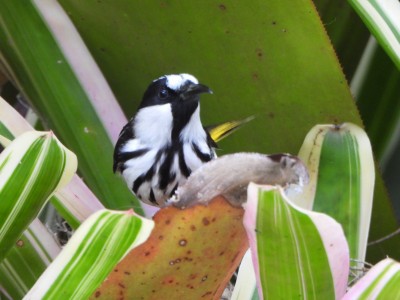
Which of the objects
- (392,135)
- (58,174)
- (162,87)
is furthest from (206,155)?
(58,174)

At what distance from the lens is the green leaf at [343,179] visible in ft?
2.44

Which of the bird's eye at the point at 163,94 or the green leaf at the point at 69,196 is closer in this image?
the green leaf at the point at 69,196

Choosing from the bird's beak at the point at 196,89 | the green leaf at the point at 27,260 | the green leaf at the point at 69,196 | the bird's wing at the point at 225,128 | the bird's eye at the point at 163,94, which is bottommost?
the bird's wing at the point at 225,128

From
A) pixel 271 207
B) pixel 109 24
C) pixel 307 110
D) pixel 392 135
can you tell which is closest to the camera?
pixel 271 207

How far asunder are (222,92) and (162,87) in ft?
0.41

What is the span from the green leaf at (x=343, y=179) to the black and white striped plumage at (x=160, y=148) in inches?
16.2

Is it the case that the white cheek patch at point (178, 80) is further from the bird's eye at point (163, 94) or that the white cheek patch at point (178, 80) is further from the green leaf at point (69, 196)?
the green leaf at point (69, 196)

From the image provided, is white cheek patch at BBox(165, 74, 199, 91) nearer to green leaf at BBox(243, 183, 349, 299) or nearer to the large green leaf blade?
the large green leaf blade

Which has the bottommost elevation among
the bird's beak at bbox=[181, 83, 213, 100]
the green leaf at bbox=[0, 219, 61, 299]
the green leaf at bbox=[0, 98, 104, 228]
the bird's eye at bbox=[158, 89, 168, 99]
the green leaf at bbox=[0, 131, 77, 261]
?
the bird's eye at bbox=[158, 89, 168, 99]

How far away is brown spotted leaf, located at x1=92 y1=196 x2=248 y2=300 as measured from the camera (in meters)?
0.57

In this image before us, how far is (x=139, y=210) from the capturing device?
1124 mm

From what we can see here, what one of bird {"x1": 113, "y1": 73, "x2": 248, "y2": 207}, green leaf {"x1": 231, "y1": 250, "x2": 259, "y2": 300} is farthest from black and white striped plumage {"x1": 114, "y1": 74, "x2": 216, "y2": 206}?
green leaf {"x1": 231, "y1": 250, "x2": 259, "y2": 300}

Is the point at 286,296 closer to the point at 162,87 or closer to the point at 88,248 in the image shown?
the point at 88,248

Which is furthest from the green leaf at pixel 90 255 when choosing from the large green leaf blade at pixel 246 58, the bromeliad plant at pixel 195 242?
the large green leaf blade at pixel 246 58
